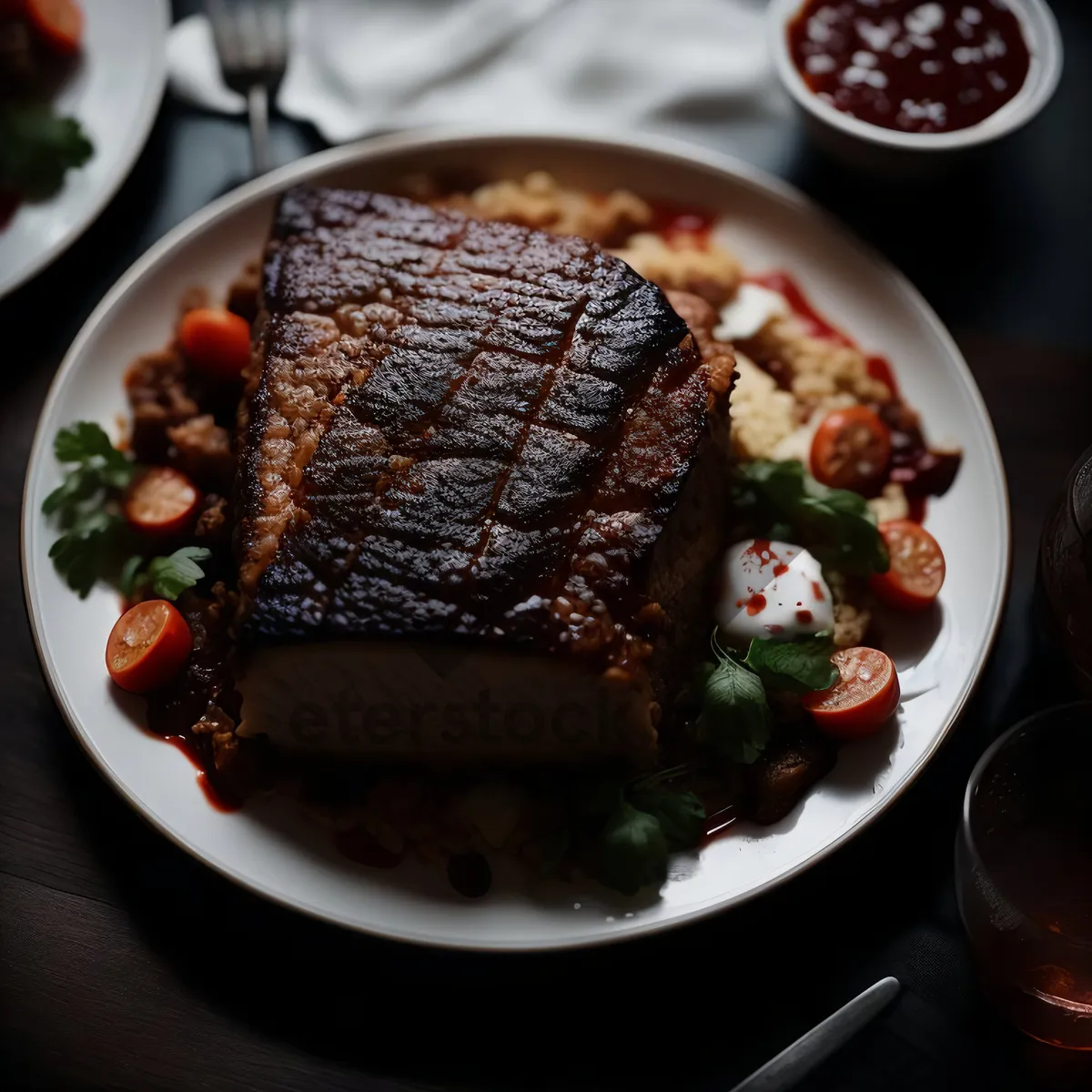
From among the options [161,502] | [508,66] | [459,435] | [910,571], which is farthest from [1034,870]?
[508,66]

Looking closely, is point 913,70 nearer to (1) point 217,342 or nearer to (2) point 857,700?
(2) point 857,700

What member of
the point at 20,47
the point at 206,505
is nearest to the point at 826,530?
the point at 206,505

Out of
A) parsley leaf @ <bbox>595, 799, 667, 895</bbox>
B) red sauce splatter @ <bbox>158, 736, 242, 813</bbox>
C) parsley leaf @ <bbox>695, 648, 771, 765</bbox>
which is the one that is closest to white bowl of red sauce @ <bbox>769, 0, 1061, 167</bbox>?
parsley leaf @ <bbox>695, 648, 771, 765</bbox>

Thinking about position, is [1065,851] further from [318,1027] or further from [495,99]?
[495,99]

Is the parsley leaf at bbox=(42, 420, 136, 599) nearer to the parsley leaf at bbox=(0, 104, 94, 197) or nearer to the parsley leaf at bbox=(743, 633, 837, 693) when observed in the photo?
the parsley leaf at bbox=(0, 104, 94, 197)

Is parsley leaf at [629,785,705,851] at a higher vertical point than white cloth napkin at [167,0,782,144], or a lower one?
lower

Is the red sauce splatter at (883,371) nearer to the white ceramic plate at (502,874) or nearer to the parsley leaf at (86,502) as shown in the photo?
the white ceramic plate at (502,874)

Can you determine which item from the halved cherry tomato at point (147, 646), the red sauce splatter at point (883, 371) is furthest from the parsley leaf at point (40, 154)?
the red sauce splatter at point (883, 371)
